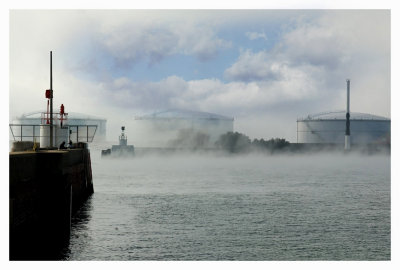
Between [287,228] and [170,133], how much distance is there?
257ft

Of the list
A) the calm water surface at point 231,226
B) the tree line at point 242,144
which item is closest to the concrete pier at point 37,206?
the calm water surface at point 231,226

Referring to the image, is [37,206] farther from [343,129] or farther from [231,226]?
[343,129]

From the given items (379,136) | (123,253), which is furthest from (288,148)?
(123,253)

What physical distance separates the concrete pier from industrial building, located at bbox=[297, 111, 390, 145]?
290 ft

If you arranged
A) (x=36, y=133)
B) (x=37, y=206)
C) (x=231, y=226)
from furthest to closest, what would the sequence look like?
(x=36, y=133), (x=231, y=226), (x=37, y=206)

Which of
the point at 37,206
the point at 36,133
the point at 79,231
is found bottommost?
the point at 79,231

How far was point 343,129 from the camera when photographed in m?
99.7

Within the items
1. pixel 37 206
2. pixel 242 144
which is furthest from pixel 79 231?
pixel 242 144

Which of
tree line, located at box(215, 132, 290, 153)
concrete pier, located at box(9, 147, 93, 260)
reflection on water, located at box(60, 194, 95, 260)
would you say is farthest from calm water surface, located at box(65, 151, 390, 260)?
tree line, located at box(215, 132, 290, 153)

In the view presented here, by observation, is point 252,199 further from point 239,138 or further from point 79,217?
point 239,138

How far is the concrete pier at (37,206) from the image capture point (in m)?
11.7

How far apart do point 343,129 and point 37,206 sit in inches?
3588

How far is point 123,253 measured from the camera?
633 inches

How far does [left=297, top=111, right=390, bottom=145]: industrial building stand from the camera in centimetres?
9912
